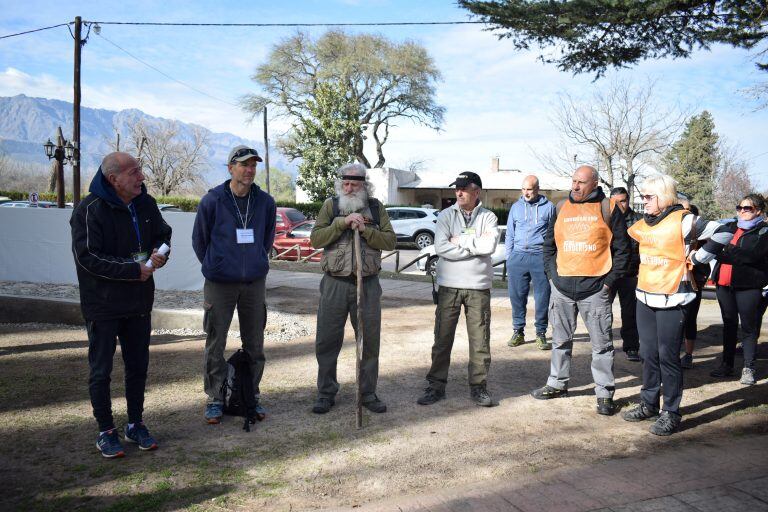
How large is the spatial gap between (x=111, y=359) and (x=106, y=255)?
685 millimetres

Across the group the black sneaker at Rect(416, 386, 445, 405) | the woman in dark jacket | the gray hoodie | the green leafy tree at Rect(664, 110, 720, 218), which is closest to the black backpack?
the black sneaker at Rect(416, 386, 445, 405)

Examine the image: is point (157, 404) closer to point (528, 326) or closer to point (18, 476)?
point (18, 476)

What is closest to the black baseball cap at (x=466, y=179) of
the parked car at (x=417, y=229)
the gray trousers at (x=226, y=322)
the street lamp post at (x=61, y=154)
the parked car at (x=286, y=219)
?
the gray trousers at (x=226, y=322)

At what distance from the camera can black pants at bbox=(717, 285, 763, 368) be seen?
18.4 feet

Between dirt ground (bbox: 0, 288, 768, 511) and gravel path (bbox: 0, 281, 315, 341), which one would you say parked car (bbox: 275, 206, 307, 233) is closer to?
gravel path (bbox: 0, 281, 315, 341)

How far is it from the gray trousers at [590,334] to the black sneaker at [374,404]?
1466 millimetres

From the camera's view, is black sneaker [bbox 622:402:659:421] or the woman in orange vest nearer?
the woman in orange vest

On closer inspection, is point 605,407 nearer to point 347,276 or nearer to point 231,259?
point 347,276

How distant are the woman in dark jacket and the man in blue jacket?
424cm

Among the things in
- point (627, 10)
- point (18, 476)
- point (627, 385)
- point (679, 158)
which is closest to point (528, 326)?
point (627, 385)

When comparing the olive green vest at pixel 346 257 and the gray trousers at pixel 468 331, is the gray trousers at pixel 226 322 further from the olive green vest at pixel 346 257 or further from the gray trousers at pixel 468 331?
the gray trousers at pixel 468 331

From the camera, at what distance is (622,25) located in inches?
277

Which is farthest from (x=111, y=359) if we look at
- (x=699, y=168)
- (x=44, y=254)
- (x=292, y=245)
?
(x=699, y=168)

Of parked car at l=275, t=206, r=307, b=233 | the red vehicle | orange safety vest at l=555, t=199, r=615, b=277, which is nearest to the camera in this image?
orange safety vest at l=555, t=199, r=615, b=277
